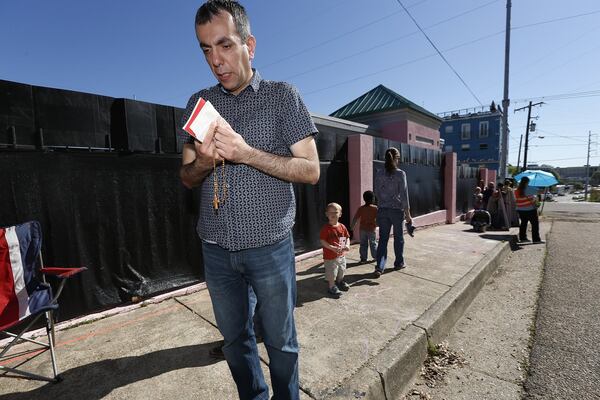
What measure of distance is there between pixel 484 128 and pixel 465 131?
2.27 meters

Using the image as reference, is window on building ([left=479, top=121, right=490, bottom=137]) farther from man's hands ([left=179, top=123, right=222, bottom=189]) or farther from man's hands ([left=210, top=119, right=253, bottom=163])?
man's hands ([left=210, top=119, right=253, bottom=163])

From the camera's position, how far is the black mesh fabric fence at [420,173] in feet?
26.0

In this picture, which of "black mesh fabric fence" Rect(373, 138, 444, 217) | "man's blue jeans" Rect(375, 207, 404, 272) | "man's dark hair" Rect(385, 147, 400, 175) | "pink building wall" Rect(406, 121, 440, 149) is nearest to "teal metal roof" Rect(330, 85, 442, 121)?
"pink building wall" Rect(406, 121, 440, 149)

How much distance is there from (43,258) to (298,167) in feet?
10.1

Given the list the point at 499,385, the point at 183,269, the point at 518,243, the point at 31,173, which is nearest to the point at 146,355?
the point at 183,269

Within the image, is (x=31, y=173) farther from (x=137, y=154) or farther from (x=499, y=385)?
(x=499, y=385)

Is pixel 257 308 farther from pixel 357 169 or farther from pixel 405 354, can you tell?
pixel 357 169

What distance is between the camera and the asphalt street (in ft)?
8.21

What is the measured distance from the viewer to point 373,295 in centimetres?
397

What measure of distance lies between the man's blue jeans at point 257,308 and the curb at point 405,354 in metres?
0.73

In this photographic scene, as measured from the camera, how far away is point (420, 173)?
9.53 meters

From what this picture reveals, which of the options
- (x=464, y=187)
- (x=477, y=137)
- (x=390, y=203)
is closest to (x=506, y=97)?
(x=464, y=187)

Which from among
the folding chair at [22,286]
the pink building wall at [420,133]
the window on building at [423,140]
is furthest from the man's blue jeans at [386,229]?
the window on building at [423,140]

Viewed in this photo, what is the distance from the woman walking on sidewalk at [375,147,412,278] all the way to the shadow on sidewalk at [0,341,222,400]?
297 centimetres
